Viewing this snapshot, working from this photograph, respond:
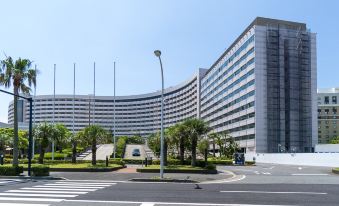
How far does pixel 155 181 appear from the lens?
2630cm

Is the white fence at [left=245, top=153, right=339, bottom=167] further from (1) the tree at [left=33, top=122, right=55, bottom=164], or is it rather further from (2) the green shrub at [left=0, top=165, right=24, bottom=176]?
(2) the green shrub at [left=0, top=165, right=24, bottom=176]

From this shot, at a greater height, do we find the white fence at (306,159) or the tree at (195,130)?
the tree at (195,130)

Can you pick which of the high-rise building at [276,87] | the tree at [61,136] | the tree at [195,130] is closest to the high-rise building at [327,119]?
the high-rise building at [276,87]

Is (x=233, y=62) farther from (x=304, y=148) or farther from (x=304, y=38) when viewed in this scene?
(x=304, y=148)

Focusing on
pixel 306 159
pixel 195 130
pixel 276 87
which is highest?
pixel 276 87

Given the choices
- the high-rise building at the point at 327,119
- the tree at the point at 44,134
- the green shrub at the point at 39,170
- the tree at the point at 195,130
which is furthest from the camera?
the high-rise building at the point at 327,119

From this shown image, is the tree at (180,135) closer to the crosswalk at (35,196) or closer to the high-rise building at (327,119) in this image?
the crosswalk at (35,196)

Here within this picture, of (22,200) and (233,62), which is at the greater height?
(233,62)

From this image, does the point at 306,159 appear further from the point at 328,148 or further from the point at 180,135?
the point at 180,135

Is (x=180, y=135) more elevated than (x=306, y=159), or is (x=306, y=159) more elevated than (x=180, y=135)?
(x=180, y=135)

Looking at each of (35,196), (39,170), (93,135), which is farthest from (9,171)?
(35,196)

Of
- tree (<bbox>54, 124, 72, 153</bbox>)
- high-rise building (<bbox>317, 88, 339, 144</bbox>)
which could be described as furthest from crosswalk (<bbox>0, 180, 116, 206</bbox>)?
high-rise building (<bbox>317, 88, 339, 144</bbox>)

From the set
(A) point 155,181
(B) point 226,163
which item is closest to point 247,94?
(B) point 226,163

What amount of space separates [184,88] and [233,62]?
6067 cm
